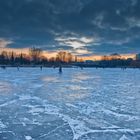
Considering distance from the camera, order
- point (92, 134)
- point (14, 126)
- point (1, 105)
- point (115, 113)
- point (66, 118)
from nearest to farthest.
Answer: point (92, 134) → point (14, 126) → point (66, 118) → point (115, 113) → point (1, 105)

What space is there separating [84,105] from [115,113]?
176 cm

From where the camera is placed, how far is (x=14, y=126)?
22.1 feet

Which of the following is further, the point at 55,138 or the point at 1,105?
the point at 1,105

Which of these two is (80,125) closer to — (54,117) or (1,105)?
(54,117)

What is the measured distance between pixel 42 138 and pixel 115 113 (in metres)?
3.59

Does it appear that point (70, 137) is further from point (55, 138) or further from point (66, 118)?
point (66, 118)

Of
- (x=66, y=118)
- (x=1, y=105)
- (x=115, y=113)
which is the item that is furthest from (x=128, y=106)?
(x=1, y=105)

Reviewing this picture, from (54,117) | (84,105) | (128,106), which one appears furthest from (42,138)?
(128,106)

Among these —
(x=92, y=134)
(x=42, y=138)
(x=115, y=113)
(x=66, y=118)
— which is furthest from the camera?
(x=115, y=113)

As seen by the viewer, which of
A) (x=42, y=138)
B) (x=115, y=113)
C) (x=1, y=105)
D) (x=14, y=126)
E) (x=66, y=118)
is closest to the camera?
(x=42, y=138)

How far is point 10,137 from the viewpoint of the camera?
5.77 metres

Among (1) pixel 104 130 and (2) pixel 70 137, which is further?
(1) pixel 104 130

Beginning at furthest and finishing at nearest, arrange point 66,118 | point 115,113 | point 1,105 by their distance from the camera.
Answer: point 1,105 → point 115,113 → point 66,118

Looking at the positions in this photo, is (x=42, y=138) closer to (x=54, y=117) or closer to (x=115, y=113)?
(x=54, y=117)
